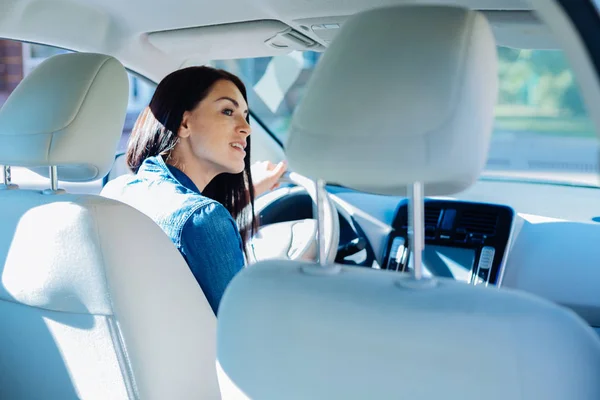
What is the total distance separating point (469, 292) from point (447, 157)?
0.76ft

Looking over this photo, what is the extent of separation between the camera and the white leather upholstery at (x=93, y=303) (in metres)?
1.76

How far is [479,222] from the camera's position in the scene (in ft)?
10.8

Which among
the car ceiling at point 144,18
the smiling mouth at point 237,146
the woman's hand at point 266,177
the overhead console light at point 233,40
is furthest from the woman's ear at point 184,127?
the woman's hand at point 266,177

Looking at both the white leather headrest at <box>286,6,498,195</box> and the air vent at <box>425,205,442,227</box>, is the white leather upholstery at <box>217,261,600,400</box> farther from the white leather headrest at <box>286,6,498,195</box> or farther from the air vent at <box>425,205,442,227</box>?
the air vent at <box>425,205,442,227</box>

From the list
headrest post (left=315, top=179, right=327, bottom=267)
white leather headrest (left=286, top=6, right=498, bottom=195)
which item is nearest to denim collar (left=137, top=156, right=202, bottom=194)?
headrest post (left=315, top=179, right=327, bottom=267)

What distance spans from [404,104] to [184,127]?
143 cm

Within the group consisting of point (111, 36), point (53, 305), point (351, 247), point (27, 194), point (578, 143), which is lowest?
point (578, 143)

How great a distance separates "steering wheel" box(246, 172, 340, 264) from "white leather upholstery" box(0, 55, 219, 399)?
124 centimetres

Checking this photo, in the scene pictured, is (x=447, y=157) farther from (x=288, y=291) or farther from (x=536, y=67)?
(x=536, y=67)

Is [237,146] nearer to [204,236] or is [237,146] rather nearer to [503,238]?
[204,236]

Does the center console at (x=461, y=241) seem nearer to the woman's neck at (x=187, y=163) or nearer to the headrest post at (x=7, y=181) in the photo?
the woman's neck at (x=187, y=163)

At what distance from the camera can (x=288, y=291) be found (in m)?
1.40

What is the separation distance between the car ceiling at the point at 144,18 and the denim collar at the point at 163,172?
0.61 m

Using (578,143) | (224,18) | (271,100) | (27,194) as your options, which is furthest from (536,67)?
(27,194)
